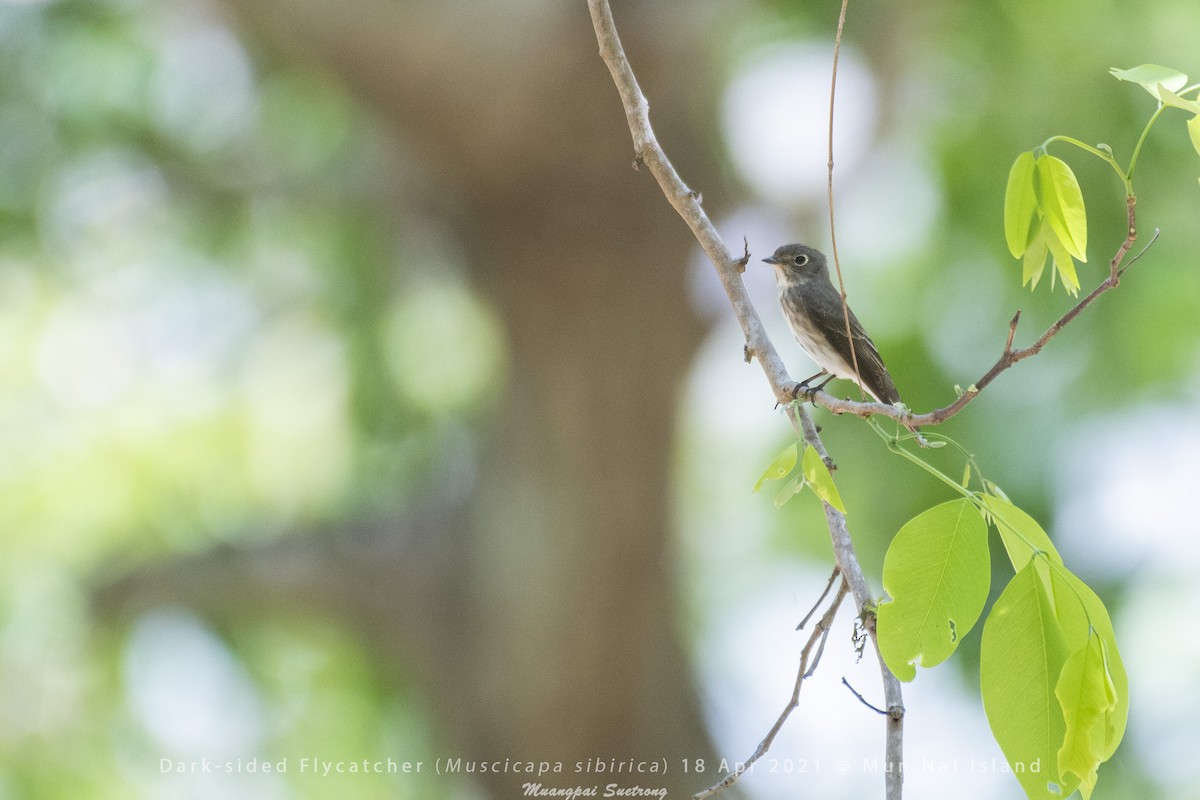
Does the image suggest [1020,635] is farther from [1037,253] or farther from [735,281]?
[735,281]

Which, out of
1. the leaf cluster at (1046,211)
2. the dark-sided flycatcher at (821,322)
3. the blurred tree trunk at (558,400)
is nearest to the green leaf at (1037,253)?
the leaf cluster at (1046,211)

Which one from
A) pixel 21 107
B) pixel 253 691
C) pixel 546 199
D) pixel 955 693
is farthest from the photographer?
pixel 21 107

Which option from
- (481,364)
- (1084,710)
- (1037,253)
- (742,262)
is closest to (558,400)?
(481,364)

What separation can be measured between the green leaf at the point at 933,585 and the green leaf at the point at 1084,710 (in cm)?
20

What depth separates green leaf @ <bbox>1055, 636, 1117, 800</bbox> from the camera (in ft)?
4.70

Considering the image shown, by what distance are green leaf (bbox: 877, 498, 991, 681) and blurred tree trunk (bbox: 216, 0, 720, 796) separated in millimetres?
4648

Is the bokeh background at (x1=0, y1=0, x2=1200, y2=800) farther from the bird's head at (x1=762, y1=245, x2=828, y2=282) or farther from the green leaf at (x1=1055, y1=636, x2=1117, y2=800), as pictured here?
the green leaf at (x1=1055, y1=636, x2=1117, y2=800)

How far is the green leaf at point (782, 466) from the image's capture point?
5.23ft

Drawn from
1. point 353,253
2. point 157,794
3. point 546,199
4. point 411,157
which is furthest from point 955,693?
point 157,794

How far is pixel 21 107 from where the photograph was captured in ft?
27.8

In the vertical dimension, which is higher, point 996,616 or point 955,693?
point 955,693

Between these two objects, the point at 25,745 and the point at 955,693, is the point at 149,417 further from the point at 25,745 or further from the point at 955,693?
the point at 955,693

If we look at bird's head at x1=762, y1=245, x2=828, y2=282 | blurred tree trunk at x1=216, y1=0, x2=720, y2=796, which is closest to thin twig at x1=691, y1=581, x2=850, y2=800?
bird's head at x1=762, y1=245, x2=828, y2=282

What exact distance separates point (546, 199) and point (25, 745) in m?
5.74
